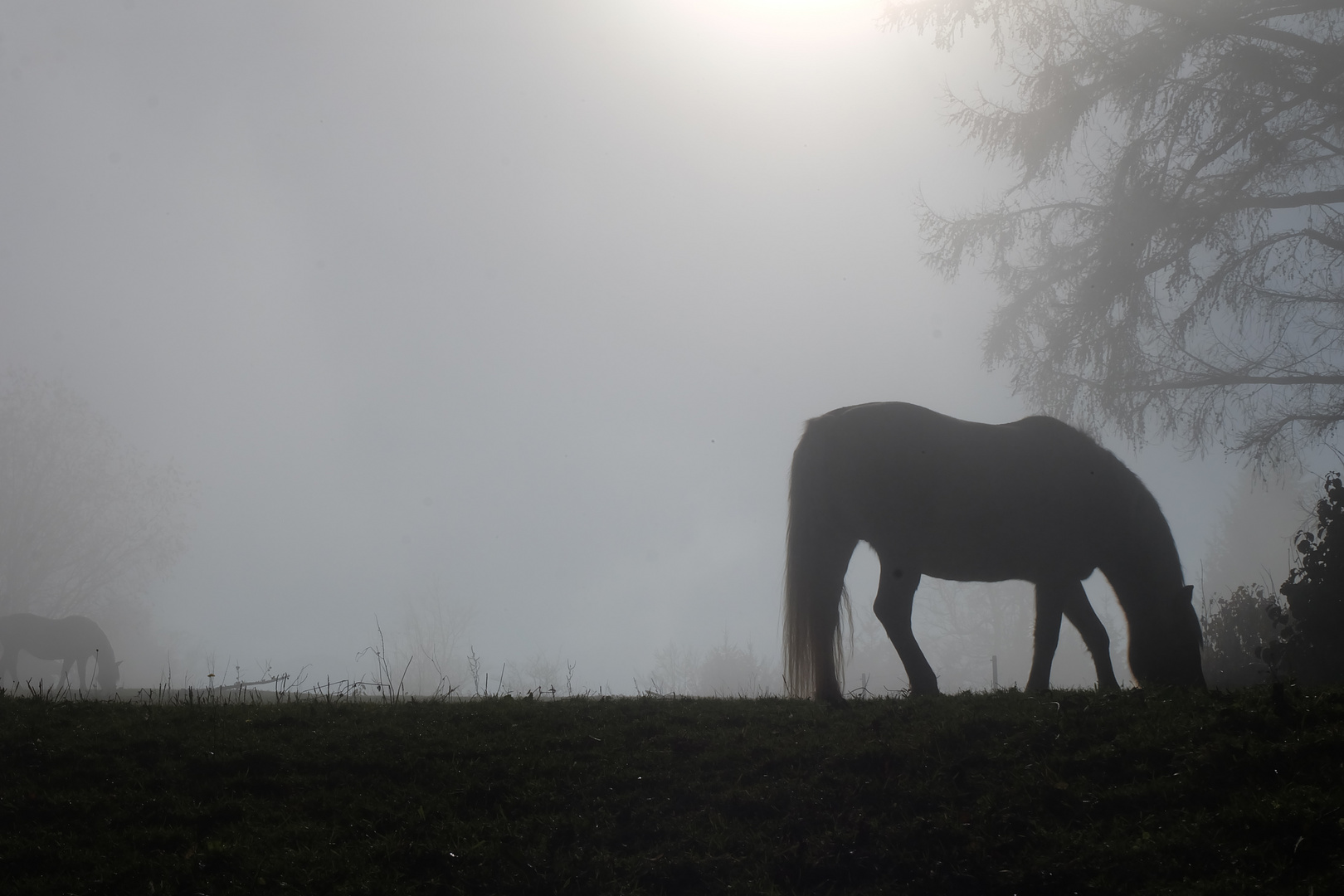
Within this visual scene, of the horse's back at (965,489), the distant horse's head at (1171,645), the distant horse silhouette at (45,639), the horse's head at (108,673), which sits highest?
the horse's back at (965,489)

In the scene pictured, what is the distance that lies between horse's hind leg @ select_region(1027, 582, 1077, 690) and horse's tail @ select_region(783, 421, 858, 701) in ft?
7.43

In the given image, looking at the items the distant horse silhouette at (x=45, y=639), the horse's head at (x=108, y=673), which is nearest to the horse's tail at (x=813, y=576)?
the distant horse silhouette at (x=45, y=639)

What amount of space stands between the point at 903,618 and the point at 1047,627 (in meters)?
1.89

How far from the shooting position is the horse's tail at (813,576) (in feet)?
26.1

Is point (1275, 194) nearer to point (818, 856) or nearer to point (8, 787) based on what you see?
point (818, 856)

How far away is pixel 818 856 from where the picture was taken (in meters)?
4.16

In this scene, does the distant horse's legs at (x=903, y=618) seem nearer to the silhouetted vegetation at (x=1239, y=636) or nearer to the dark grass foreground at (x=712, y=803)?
the dark grass foreground at (x=712, y=803)

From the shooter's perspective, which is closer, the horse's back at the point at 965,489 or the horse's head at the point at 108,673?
the horse's back at the point at 965,489

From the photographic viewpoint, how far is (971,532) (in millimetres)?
8438

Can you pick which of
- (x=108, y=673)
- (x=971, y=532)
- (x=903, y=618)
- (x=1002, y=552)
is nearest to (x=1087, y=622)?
(x=1002, y=552)

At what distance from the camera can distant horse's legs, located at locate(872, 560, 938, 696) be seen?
26.1 ft

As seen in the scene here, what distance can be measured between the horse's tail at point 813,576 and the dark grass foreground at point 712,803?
176 cm

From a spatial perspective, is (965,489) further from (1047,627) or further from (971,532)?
(1047,627)

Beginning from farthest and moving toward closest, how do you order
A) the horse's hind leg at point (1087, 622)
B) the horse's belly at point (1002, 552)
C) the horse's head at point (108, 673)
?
the horse's head at point (108, 673) → the horse's hind leg at point (1087, 622) → the horse's belly at point (1002, 552)
